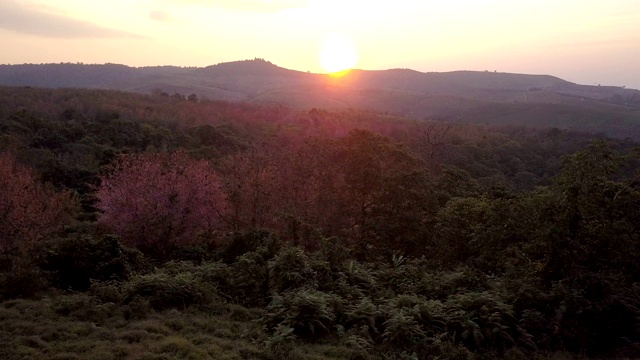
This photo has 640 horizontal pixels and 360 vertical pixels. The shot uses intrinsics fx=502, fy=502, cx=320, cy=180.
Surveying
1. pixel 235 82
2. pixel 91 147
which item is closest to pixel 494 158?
pixel 91 147

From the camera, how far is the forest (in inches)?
366

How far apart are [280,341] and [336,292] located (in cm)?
301

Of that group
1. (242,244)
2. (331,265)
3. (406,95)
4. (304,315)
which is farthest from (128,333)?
(406,95)

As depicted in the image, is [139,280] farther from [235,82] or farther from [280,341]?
[235,82]

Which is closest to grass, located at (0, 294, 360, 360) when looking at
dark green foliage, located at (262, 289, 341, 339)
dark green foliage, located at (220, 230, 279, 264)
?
dark green foliage, located at (262, 289, 341, 339)

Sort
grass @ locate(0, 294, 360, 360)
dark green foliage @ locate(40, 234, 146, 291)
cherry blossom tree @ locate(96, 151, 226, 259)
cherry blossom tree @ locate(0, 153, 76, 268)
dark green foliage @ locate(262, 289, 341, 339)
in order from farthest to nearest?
cherry blossom tree @ locate(96, 151, 226, 259) < cherry blossom tree @ locate(0, 153, 76, 268) < dark green foliage @ locate(40, 234, 146, 291) < dark green foliage @ locate(262, 289, 341, 339) < grass @ locate(0, 294, 360, 360)

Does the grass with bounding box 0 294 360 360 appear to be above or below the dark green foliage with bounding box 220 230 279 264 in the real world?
above

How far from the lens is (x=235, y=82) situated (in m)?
190

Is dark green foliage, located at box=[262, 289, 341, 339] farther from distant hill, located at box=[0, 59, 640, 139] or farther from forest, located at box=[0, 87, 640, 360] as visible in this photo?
distant hill, located at box=[0, 59, 640, 139]

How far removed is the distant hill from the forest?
9043 centimetres

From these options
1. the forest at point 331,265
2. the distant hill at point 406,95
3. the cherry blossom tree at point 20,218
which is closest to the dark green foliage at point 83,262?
the forest at point 331,265

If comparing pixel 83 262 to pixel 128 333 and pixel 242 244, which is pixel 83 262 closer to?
pixel 128 333

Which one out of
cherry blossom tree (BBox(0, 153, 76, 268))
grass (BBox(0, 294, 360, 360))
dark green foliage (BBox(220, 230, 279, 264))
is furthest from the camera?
dark green foliage (BBox(220, 230, 279, 264))

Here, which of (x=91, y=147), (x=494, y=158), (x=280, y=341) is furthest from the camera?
(x=494, y=158)
